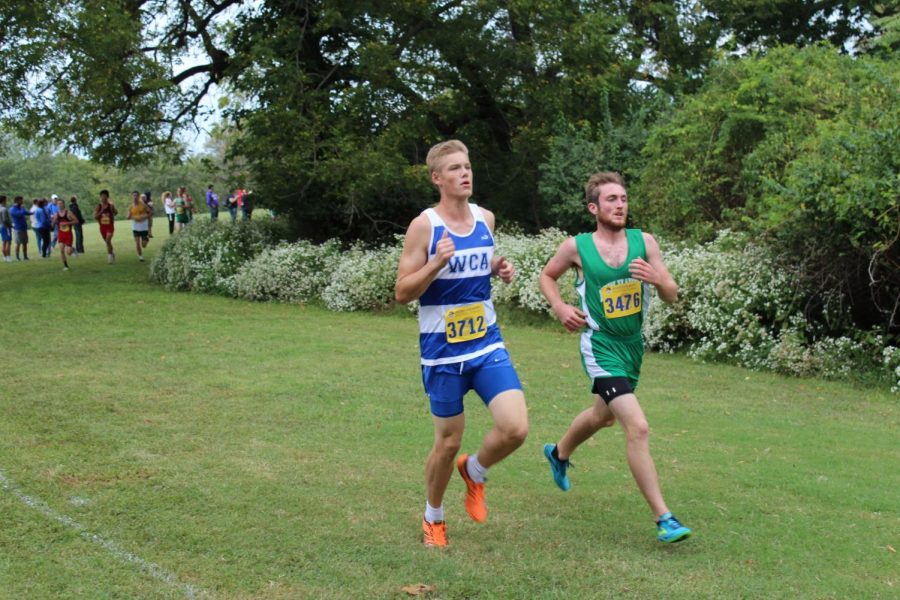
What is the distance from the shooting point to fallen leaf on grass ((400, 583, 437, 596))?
16.1 feet

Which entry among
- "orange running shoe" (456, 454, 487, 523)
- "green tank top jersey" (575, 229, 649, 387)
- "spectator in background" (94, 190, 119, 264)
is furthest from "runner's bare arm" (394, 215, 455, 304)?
"spectator in background" (94, 190, 119, 264)

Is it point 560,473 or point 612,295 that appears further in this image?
point 560,473

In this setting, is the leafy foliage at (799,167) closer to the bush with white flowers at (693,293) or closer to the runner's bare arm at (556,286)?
the bush with white flowers at (693,293)

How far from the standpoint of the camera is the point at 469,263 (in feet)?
18.0

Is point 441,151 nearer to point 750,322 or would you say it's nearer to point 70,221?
point 750,322

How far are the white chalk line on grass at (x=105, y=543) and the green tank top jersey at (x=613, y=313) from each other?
2537 millimetres

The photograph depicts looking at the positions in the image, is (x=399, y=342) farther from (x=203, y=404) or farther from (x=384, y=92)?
(x=384, y=92)

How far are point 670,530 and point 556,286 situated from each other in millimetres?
1573

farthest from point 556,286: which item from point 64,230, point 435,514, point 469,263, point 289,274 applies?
point 64,230

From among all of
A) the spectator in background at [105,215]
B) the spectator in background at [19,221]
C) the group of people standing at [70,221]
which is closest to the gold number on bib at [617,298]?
the group of people standing at [70,221]

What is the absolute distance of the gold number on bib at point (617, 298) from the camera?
19.3 ft

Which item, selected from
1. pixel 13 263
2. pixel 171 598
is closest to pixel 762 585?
pixel 171 598

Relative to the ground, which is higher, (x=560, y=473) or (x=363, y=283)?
(x=363, y=283)

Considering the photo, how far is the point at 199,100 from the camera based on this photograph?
22047 mm
